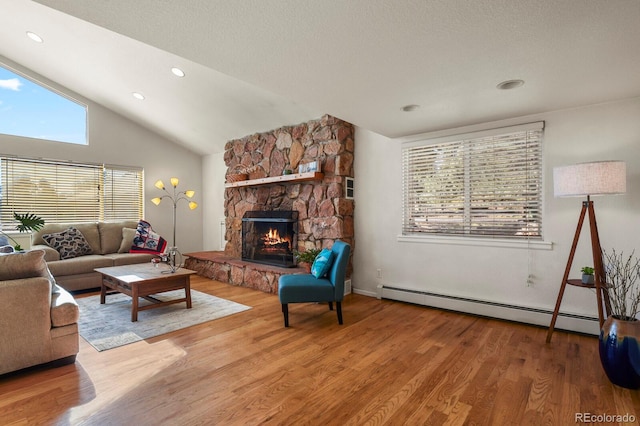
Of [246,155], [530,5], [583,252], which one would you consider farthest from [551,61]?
[246,155]

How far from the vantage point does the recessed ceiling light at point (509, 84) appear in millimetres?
2396

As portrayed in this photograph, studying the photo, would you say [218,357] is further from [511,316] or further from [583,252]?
[583,252]

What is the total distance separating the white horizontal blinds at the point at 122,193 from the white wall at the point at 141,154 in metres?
0.13

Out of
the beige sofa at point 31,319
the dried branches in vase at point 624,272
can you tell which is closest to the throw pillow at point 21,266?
the beige sofa at point 31,319

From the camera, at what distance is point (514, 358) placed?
97.2 inches

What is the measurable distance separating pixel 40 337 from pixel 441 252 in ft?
12.5

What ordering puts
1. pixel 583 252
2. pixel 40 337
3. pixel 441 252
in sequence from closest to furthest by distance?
pixel 40 337 < pixel 583 252 < pixel 441 252

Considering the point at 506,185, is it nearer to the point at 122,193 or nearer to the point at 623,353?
the point at 623,353

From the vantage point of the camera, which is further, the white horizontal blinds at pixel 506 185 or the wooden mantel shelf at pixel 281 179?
the wooden mantel shelf at pixel 281 179

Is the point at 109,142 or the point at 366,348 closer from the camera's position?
the point at 366,348

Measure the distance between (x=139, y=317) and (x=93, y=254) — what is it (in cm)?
242

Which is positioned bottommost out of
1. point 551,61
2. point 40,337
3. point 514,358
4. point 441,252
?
point 514,358

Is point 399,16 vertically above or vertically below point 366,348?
above

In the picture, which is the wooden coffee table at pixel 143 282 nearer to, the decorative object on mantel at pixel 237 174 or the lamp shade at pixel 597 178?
the decorative object on mantel at pixel 237 174
